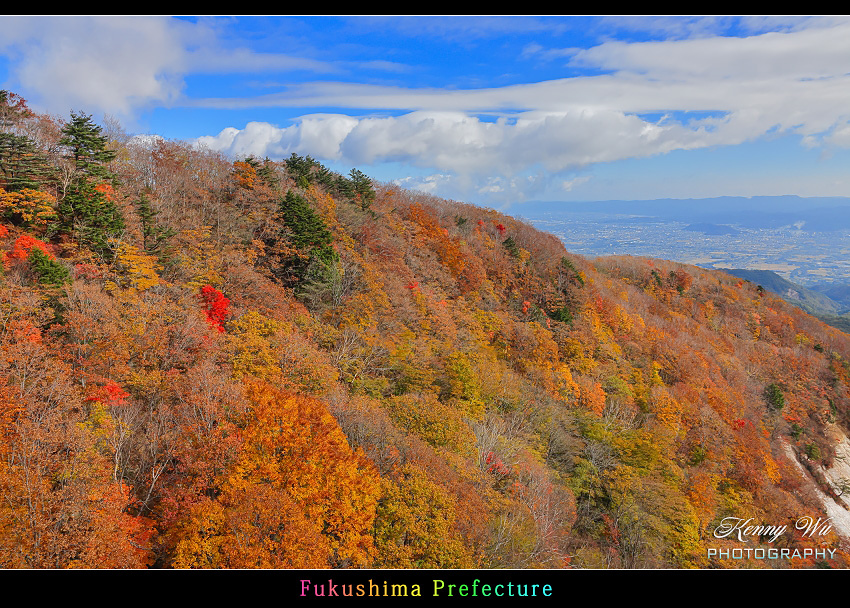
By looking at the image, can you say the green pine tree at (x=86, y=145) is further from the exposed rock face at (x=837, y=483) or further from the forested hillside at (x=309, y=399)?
the exposed rock face at (x=837, y=483)

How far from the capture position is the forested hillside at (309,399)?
48.2 ft

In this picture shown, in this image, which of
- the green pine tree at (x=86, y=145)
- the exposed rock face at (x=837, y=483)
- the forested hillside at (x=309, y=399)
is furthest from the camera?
the exposed rock face at (x=837, y=483)

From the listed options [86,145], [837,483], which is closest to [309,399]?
[86,145]

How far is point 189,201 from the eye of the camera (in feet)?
123

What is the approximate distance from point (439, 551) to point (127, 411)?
1477 centimetres

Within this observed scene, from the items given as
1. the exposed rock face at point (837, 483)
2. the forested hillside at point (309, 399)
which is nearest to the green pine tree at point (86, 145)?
the forested hillside at point (309, 399)

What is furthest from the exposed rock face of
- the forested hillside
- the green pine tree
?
the green pine tree

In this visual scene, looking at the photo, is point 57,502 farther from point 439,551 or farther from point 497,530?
point 497,530

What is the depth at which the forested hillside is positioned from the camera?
14703mm

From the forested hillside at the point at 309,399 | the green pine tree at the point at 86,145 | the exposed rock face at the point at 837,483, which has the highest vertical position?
the green pine tree at the point at 86,145

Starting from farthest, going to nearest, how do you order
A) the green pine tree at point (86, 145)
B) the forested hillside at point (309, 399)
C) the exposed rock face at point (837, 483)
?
the exposed rock face at point (837, 483), the green pine tree at point (86, 145), the forested hillside at point (309, 399)

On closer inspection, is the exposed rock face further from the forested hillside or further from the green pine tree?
the green pine tree

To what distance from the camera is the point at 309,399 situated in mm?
20266

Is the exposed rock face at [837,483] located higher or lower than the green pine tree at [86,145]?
lower
